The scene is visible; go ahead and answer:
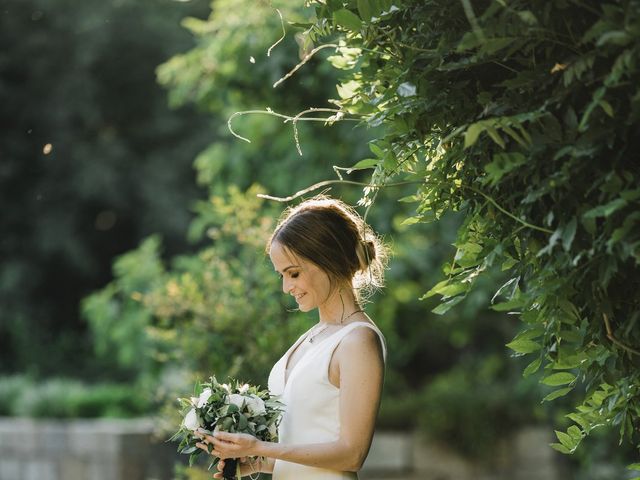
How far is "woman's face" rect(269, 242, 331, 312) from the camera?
311cm

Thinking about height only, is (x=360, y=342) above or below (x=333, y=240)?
below

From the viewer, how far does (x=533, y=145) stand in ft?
7.18

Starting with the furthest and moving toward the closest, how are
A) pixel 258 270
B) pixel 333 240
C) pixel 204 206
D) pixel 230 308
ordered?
pixel 204 206, pixel 258 270, pixel 230 308, pixel 333 240

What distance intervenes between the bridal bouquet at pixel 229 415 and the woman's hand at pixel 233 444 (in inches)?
1.5

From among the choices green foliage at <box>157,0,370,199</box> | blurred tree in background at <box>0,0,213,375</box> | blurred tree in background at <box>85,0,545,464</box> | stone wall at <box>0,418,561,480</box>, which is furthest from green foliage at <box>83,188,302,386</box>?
blurred tree in background at <box>0,0,213,375</box>

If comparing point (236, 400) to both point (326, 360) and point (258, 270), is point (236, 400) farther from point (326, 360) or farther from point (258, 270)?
point (258, 270)

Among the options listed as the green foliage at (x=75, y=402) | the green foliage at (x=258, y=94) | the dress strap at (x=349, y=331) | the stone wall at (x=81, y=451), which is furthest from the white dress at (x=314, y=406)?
the green foliage at (x=75, y=402)

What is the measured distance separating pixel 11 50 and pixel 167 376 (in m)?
8.84

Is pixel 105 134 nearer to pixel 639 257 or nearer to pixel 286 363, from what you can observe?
pixel 286 363

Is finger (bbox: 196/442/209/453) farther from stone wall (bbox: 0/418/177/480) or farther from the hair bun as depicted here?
stone wall (bbox: 0/418/177/480)

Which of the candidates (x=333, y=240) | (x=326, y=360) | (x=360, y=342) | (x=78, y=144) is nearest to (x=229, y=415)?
(x=326, y=360)

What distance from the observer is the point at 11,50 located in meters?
16.1

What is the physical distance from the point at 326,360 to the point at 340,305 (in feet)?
0.63

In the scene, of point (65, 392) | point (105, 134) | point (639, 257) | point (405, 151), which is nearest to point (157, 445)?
point (65, 392)
